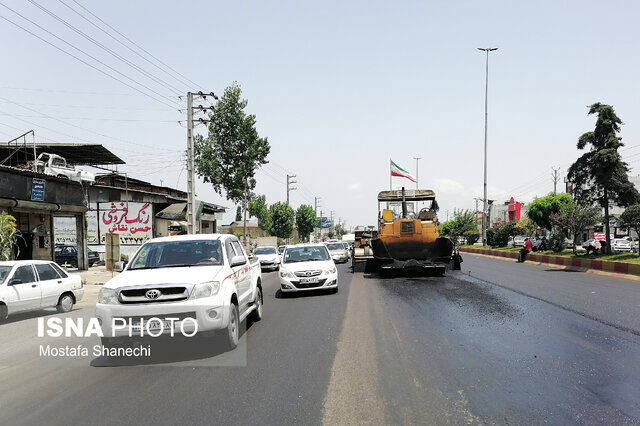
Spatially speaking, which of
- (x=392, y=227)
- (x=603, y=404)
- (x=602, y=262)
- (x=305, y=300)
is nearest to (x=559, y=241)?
(x=602, y=262)

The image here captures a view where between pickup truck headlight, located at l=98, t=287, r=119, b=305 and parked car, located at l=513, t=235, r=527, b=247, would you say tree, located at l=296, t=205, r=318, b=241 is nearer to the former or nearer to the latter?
parked car, located at l=513, t=235, r=527, b=247

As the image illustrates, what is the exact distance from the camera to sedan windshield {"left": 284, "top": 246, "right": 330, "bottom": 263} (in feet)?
53.4

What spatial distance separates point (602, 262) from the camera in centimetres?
Result: 2405

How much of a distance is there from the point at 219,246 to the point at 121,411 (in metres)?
3.97

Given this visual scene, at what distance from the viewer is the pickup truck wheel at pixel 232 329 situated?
7621mm

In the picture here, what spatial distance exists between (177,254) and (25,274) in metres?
5.54

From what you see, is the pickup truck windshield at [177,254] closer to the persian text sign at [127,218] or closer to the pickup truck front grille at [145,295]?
the pickup truck front grille at [145,295]

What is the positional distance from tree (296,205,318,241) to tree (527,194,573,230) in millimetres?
58132

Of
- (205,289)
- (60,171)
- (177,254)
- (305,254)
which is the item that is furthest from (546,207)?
(205,289)

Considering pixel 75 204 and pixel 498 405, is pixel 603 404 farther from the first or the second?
pixel 75 204

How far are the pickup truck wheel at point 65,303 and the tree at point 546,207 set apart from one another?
174ft

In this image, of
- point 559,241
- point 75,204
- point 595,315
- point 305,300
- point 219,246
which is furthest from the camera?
point 559,241

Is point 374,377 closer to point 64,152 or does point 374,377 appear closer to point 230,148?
point 64,152

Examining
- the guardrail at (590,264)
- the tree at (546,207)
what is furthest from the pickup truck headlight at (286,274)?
the tree at (546,207)
